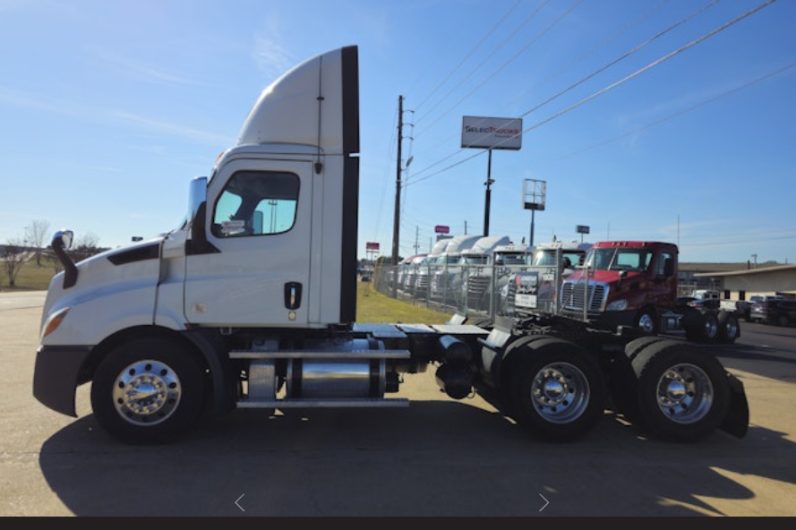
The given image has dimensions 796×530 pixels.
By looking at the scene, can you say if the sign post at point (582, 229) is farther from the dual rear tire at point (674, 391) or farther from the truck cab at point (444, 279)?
the dual rear tire at point (674, 391)

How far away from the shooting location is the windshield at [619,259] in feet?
51.0

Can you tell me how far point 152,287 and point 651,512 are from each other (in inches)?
182

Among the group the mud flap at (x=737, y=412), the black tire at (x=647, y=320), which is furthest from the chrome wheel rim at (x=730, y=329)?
the mud flap at (x=737, y=412)

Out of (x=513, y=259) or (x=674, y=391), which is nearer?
(x=674, y=391)

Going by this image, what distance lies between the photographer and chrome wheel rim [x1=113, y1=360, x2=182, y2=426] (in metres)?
5.02

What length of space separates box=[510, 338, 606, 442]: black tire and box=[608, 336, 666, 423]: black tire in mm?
394

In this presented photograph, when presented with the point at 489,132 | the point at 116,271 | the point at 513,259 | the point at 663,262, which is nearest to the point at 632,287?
the point at 663,262

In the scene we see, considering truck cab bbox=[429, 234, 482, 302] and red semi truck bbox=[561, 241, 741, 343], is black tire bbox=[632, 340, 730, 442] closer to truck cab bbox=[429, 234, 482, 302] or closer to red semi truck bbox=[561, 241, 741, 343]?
red semi truck bbox=[561, 241, 741, 343]

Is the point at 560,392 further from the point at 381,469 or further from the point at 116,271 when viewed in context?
the point at 116,271

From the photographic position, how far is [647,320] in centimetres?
1540

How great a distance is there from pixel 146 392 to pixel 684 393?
5444 millimetres

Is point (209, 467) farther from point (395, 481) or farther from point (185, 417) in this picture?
point (395, 481)

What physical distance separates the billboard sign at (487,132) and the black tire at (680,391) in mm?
46583

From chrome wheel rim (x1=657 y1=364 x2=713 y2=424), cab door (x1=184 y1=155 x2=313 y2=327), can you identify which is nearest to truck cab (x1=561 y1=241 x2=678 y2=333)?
chrome wheel rim (x1=657 y1=364 x2=713 y2=424)
